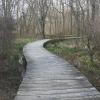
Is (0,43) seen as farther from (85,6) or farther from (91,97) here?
(85,6)

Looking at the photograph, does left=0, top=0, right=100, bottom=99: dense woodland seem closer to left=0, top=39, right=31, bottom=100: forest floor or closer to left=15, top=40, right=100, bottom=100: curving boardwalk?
left=0, top=39, right=31, bottom=100: forest floor

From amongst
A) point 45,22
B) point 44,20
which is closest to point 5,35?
point 44,20

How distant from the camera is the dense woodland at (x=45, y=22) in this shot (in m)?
15.3

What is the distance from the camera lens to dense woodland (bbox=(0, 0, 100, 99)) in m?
15.3

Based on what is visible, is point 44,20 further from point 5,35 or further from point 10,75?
point 10,75

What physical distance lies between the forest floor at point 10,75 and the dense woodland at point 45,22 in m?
0.48

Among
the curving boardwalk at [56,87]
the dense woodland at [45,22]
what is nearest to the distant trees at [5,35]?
the dense woodland at [45,22]

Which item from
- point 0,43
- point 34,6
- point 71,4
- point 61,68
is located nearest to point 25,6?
point 34,6

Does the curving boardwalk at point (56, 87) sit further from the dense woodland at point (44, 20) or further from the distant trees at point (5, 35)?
the distant trees at point (5, 35)

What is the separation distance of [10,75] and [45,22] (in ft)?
95.6

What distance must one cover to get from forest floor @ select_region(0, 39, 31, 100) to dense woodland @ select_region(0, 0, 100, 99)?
1.59 feet

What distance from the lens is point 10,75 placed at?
42.5ft

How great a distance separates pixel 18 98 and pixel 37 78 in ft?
7.16

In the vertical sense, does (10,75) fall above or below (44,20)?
below
